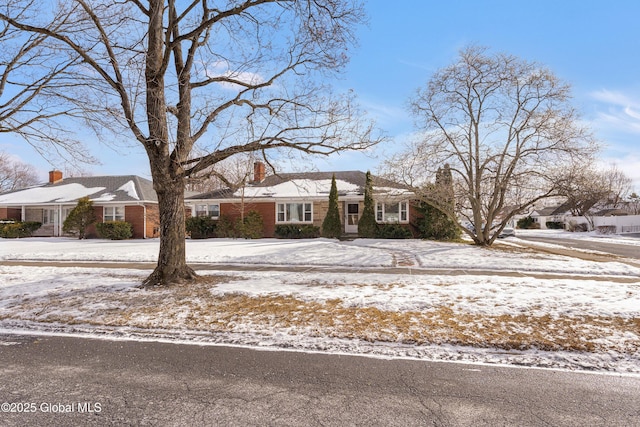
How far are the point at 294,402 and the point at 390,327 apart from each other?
8.19ft

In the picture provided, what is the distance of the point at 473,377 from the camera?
3842 millimetres

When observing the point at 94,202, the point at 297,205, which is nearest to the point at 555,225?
the point at 297,205

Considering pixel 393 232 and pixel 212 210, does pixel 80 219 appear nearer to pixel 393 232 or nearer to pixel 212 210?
pixel 212 210

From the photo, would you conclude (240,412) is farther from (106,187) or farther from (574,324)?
(106,187)

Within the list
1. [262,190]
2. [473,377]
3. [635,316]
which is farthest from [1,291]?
[262,190]

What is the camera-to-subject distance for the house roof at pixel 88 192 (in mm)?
28403

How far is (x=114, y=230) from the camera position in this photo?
85.9 ft

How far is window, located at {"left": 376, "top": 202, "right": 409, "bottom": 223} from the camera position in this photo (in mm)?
25119

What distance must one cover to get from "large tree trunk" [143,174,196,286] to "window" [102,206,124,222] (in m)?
21.9

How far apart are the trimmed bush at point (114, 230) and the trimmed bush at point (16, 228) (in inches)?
273

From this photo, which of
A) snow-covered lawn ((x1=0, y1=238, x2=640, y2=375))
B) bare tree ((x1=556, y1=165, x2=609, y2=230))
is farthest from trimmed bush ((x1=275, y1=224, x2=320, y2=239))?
bare tree ((x1=556, y1=165, x2=609, y2=230))

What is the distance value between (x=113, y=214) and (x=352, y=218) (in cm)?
1827

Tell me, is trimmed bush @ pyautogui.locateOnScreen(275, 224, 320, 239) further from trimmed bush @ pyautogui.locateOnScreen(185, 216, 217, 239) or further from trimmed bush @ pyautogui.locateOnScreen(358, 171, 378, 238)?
trimmed bush @ pyautogui.locateOnScreen(185, 216, 217, 239)

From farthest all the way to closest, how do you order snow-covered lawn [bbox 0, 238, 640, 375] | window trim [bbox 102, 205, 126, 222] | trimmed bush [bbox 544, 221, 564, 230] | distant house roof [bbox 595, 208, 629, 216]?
trimmed bush [bbox 544, 221, 564, 230] → distant house roof [bbox 595, 208, 629, 216] → window trim [bbox 102, 205, 126, 222] → snow-covered lawn [bbox 0, 238, 640, 375]
